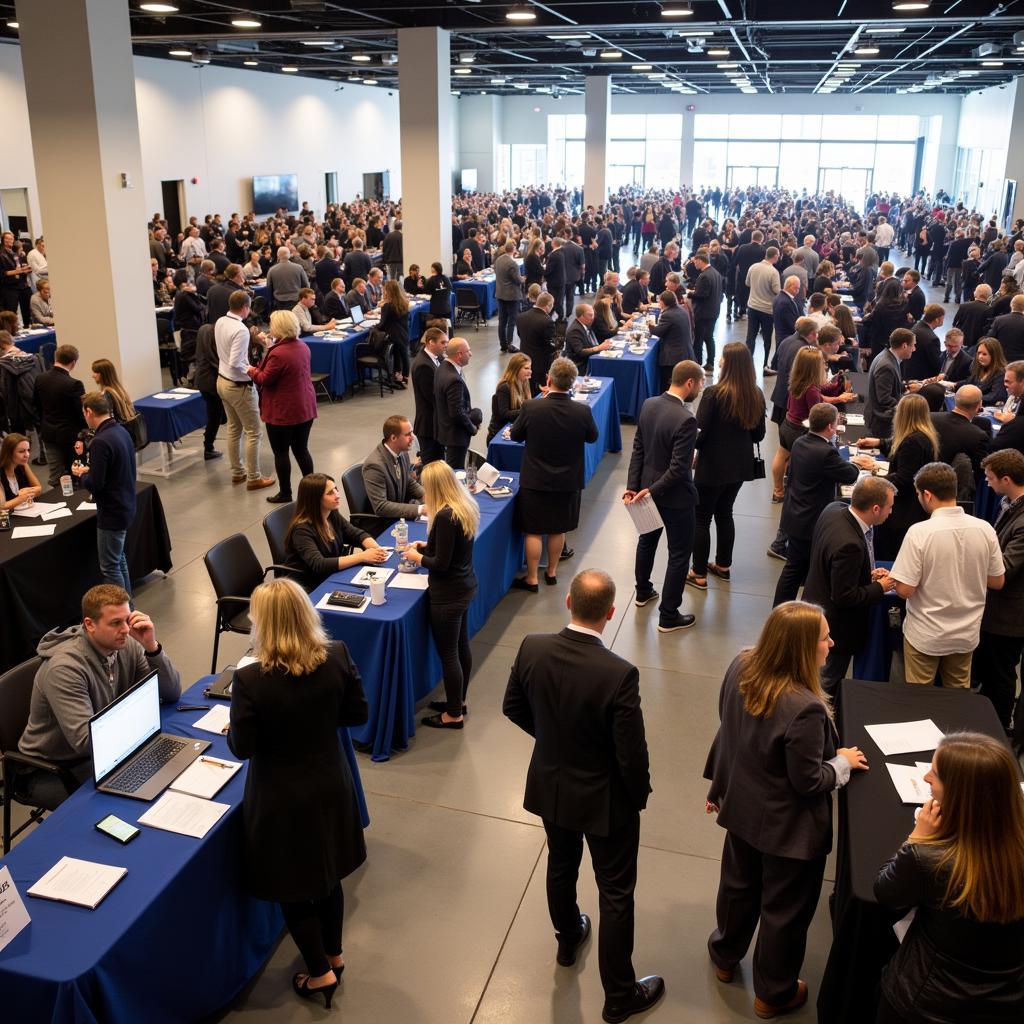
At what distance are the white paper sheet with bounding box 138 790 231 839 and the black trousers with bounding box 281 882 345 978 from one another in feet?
1.21

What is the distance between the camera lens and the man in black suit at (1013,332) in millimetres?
9062

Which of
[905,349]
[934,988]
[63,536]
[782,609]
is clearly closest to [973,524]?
[782,609]

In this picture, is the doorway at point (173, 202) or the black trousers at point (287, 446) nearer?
the black trousers at point (287, 446)

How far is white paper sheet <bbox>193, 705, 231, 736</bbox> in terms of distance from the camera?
3615mm

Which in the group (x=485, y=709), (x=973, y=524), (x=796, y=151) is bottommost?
(x=485, y=709)

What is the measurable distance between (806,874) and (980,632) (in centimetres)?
198

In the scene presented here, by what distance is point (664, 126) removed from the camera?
37719 millimetres

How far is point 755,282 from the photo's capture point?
11828 mm

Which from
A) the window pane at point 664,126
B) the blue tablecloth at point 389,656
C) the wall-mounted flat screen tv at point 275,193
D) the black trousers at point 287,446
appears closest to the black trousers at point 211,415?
the black trousers at point 287,446

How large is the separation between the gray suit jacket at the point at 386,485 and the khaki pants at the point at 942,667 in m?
2.84

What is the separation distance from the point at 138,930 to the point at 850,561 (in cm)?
312

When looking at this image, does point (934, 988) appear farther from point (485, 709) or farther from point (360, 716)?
point (485, 709)

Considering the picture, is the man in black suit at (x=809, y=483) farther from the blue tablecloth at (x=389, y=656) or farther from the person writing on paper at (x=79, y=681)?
the person writing on paper at (x=79, y=681)

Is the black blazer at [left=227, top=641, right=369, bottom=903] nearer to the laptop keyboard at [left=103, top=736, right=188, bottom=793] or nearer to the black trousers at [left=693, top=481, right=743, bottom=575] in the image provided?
the laptop keyboard at [left=103, top=736, right=188, bottom=793]
